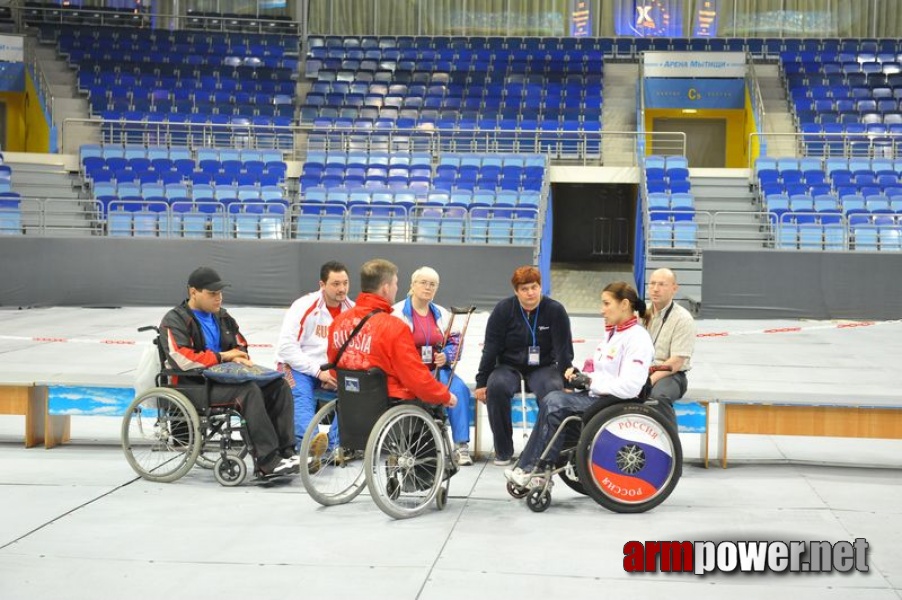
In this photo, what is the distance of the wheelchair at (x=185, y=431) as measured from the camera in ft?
22.7

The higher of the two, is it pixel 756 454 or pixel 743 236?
pixel 743 236

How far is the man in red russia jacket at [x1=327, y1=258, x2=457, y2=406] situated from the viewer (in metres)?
6.23

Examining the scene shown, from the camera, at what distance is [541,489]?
6.33 metres

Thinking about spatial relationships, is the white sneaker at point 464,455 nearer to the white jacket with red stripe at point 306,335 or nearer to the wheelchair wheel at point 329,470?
the wheelchair wheel at point 329,470

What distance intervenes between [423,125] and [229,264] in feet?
27.2

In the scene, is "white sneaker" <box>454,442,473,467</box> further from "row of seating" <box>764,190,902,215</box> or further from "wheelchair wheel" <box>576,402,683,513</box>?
"row of seating" <box>764,190,902,215</box>

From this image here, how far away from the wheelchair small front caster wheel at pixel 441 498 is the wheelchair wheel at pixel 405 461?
0.02 meters

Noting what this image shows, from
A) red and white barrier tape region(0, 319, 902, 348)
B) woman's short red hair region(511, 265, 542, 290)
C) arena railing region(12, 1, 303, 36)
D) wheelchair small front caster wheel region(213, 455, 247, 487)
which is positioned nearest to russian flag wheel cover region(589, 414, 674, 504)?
woman's short red hair region(511, 265, 542, 290)

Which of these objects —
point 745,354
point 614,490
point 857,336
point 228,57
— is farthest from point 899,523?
point 228,57

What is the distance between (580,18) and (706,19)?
383cm

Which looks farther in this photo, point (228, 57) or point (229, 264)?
point (228, 57)

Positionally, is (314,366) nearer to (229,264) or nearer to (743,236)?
(229,264)

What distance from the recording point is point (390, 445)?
20.8 feet

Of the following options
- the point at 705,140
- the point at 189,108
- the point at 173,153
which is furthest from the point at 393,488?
the point at 705,140
